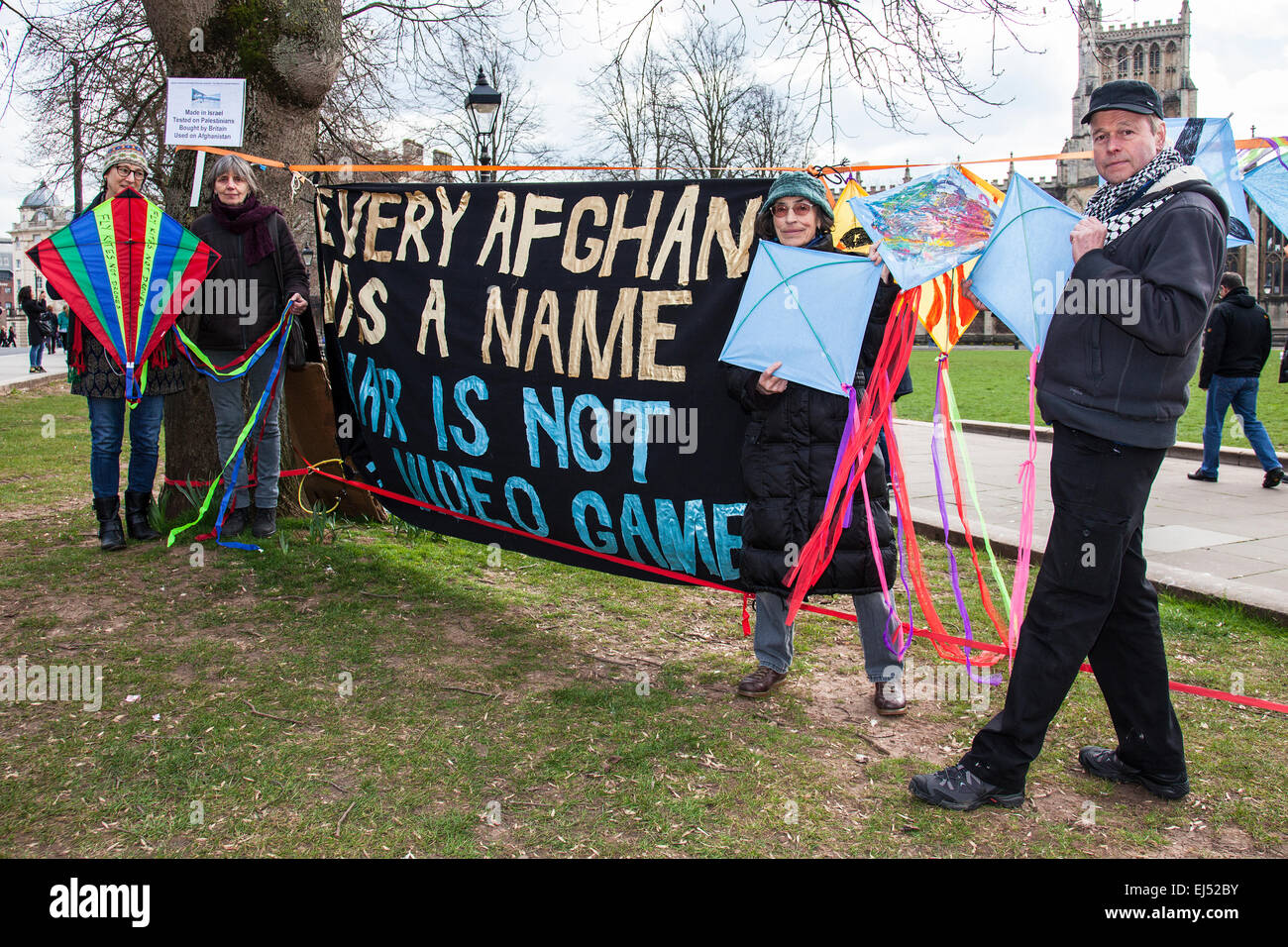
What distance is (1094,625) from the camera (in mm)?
2881

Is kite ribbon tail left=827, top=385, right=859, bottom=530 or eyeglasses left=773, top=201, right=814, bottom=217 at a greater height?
eyeglasses left=773, top=201, right=814, bottom=217

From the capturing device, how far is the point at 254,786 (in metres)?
3.04

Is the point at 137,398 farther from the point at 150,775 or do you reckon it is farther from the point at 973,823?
the point at 973,823

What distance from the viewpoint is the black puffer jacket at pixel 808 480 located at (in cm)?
354

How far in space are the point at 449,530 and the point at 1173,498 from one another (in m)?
6.26

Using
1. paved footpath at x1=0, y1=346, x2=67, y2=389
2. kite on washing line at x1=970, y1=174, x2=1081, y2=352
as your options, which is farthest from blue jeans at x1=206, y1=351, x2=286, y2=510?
paved footpath at x1=0, y1=346, x2=67, y2=389

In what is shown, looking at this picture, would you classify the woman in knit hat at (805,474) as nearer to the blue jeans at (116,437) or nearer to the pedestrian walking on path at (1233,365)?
the blue jeans at (116,437)

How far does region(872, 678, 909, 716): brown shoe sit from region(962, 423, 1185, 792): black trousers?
604 mm

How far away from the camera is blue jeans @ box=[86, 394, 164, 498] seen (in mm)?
5438

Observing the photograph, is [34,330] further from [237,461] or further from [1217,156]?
[1217,156]

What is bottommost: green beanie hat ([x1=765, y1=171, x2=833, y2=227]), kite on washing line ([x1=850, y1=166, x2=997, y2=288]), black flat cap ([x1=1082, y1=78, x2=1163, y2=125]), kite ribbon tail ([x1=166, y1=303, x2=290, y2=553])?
kite ribbon tail ([x1=166, y1=303, x2=290, y2=553])

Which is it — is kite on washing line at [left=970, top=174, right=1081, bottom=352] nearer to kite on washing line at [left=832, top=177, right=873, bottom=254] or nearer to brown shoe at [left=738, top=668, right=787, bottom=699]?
kite on washing line at [left=832, top=177, right=873, bottom=254]

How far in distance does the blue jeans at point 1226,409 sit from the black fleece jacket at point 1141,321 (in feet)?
22.4

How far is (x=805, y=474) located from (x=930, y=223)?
98 centimetres
